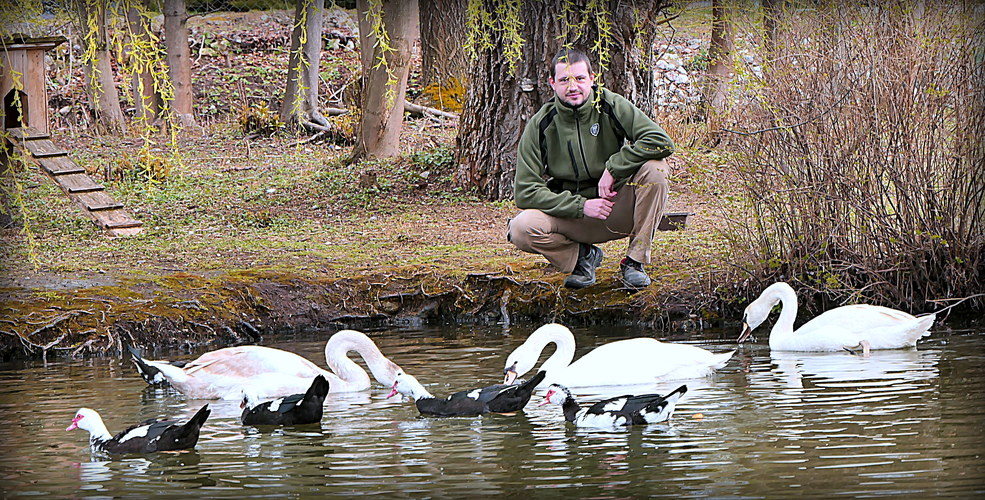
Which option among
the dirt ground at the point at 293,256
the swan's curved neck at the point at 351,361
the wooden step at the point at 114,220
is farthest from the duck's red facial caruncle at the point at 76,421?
the wooden step at the point at 114,220

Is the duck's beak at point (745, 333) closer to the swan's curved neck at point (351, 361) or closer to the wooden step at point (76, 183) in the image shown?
the swan's curved neck at point (351, 361)

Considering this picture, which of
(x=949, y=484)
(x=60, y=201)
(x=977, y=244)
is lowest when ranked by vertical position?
(x=949, y=484)

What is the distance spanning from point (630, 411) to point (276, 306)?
19.0 feet

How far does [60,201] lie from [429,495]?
46.6 ft

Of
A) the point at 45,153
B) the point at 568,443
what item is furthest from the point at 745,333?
the point at 45,153

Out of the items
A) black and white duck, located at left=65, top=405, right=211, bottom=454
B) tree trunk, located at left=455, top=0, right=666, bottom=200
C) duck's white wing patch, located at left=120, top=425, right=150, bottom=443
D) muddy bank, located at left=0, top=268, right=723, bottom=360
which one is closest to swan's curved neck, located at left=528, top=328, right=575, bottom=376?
muddy bank, located at left=0, top=268, right=723, bottom=360

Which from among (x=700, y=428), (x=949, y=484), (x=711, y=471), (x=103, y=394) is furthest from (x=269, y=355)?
(x=949, y=484)

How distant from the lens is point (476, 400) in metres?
8.52

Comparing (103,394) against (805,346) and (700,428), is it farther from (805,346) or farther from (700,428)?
(805,346)

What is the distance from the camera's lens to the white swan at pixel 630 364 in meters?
9.36

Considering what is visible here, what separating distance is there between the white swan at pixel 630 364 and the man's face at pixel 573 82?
191 centimetres

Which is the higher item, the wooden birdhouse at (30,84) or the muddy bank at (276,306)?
the wooden birdhouse at (30,84)

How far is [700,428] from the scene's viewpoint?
7582mm

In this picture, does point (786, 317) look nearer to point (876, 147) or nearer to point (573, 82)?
point (876, 147)
